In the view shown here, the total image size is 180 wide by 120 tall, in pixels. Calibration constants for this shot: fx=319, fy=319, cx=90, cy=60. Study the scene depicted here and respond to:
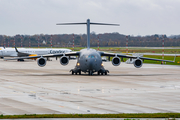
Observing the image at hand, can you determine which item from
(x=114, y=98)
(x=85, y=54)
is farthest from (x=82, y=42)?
(x=114, y=98)

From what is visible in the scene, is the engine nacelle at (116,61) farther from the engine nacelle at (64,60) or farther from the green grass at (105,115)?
the green grass at (105,115)

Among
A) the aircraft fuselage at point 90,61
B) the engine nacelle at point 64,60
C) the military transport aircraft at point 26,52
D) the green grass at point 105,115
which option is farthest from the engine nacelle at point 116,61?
the military transport aircraft at point 26,52

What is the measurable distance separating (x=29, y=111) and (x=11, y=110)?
3.06 feet

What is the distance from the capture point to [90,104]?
1722 cm

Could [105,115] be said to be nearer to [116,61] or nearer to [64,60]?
[64,60]

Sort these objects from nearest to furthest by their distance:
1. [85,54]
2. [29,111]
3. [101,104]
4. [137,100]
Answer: [29,111]
[101,104]
[137,100]
[85,54]

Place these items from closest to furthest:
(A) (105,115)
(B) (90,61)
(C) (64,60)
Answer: (A) (105,115), (B) (90,61), (C) (64,60)

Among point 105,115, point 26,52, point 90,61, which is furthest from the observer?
point 26,52

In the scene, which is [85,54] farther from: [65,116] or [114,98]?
[65,116]

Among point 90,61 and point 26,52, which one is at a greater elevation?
point 90,61

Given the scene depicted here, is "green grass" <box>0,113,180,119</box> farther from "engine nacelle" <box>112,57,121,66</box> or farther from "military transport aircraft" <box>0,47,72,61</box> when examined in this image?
"military transport aircraft" <box>0,47,72,61</box>

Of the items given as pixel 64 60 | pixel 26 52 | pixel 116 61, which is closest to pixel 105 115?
pixel 64 60

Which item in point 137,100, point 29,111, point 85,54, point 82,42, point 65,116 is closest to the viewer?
point 65,116

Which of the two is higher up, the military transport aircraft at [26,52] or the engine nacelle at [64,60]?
the engine nacelle at [64,60]
